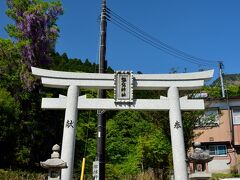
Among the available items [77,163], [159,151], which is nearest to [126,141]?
[77,163]

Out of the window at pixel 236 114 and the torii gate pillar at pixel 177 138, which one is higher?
the window at pixel 236 114

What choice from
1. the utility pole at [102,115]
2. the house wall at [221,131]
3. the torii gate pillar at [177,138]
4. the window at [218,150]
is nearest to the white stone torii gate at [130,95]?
the torii gate pillar at [177,138]

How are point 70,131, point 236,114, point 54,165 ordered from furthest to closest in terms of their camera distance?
point 236,114 < point 70,131 < point 54,165

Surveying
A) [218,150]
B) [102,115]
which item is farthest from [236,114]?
[102,115]

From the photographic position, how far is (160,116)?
19.3 meters

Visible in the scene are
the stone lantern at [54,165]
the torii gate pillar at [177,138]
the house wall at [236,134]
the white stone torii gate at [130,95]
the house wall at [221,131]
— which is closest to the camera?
the stone lantern at [54,165]

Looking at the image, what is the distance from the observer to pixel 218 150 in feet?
92.6

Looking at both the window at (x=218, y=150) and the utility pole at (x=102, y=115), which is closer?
the utility pole at (x=102, y=115)

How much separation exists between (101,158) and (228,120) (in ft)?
57.7

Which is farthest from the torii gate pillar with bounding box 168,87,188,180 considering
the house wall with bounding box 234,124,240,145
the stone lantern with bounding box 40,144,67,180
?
the house wall with bounding box 234,124,240,145

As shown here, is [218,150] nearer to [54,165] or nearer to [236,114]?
[236,114]

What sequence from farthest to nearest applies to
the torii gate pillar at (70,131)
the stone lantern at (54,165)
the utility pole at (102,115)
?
the utility pole at (102,115)
the torii gate pillar at (70,131)
the stone lantern at (54,165)

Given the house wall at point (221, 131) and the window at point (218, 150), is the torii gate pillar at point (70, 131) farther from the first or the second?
the window at point (218, 150)

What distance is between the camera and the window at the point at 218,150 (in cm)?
2809
